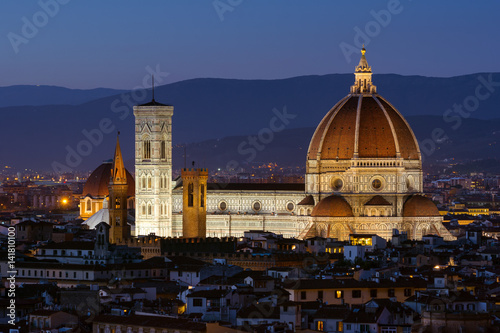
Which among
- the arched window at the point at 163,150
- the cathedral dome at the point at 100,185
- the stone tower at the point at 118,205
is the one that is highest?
the arched window at the point at 163,150

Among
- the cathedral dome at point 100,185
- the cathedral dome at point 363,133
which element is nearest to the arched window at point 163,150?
the cathedral dome at point 363,133

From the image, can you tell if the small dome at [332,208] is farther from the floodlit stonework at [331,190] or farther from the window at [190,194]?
the window at [190,194]

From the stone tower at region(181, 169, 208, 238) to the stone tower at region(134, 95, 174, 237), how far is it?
16.7 feet

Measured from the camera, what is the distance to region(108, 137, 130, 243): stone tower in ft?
361

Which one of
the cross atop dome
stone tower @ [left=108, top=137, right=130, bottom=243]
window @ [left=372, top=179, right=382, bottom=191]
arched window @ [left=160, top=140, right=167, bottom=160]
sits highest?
the cross atop dome

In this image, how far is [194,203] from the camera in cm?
11762

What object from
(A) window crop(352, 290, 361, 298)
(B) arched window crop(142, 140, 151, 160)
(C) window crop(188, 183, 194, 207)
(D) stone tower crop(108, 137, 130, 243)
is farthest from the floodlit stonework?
(A) window crop(352, 290, 361, 298)

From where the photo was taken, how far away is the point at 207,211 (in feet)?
413

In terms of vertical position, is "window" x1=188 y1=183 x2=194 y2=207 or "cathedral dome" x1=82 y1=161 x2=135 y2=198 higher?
"cathedral dome" x1=82 y1=161 x2=135 y2=198

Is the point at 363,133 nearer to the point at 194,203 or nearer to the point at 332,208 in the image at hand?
the point at 332,208

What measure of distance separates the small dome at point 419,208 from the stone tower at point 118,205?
751 inches

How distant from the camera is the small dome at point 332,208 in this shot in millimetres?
117500

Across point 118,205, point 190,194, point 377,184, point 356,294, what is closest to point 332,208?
point 377,184

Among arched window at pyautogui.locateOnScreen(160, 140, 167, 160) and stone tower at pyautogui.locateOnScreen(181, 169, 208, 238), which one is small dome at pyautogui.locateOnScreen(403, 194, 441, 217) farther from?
arched window at pyautogui.locateOnScreen(160, 140, 167, 160)
